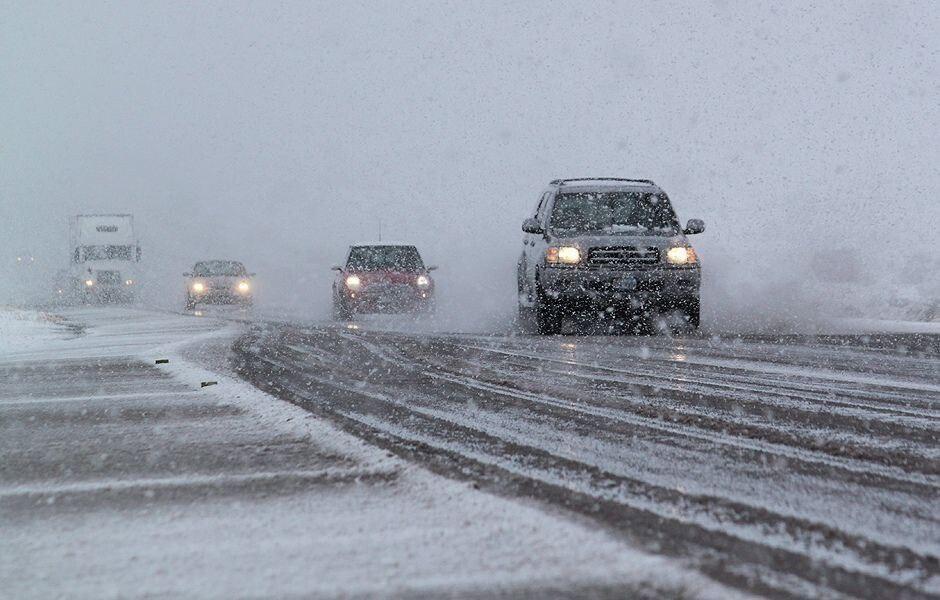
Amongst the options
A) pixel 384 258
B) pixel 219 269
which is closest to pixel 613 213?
pixel 384 258

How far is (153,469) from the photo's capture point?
3965 millimetres

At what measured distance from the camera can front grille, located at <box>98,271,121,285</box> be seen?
41.0 meters

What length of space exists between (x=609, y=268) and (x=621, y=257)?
22 cm

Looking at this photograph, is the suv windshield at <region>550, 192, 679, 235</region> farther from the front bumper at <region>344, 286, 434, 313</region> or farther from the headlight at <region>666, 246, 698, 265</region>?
the front bumper at <region>344, 286, 434, 313</region>

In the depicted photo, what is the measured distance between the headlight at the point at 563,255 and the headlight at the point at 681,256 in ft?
3.80

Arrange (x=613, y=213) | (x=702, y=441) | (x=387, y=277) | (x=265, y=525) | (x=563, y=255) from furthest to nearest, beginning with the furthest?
(x=387, y=277) < (x=613, y=213) < (x=563, y=255) < (x=702, y=441) < (x=265, y=525)

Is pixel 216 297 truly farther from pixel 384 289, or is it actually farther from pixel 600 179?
pixel 600 179

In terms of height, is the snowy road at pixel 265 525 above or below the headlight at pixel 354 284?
below

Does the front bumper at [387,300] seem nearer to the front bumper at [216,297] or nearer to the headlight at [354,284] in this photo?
the headlight at [354,284]

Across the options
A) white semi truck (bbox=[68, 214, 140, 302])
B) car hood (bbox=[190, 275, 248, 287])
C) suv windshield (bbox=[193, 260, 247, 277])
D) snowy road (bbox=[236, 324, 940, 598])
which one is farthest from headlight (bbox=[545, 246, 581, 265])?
white semi truck (bbox=[68, 214, 140, 302])

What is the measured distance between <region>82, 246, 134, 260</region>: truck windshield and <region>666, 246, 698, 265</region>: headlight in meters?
33.1

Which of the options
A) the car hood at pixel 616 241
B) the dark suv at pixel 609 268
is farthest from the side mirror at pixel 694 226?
the car hood at pixel 616 241

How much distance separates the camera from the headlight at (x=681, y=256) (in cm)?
1280

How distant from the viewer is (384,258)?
19.9m
